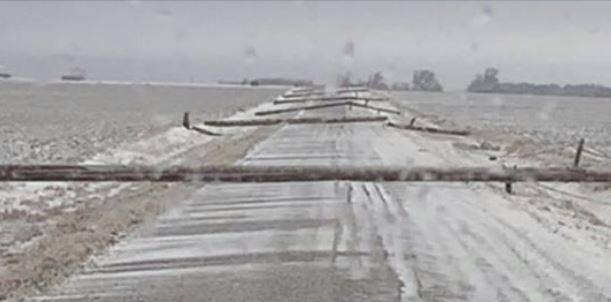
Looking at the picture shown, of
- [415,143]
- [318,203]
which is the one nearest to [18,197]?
[318,203]

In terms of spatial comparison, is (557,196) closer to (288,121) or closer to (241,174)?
(241,174)

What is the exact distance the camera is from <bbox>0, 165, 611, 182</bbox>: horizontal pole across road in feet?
34.4

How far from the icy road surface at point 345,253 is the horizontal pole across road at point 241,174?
29.5 inches

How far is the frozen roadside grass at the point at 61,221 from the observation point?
981 centimetres

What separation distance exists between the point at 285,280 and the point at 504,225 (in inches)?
208

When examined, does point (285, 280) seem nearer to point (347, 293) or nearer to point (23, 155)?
point (347, 293)

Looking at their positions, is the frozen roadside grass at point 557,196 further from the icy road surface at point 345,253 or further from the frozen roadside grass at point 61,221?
the frozen roadside grass at point 61,221

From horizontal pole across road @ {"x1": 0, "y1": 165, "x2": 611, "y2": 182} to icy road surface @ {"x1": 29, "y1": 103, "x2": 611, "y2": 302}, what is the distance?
2.46 ft

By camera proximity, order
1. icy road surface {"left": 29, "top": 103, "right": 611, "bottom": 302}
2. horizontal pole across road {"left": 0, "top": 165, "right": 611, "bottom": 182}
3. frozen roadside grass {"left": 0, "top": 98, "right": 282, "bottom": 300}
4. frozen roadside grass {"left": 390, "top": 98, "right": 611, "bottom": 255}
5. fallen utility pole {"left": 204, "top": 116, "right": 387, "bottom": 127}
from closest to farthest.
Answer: icy road surface {"left": 29, "top": 103, "right": 611, "bottom": 302} < frozen roadside grass {"left": 0, "top": 98, "right": 282, "bottom": 300} < horizontal pole across road {"left": 0, "top": 165, "right": 611, "bottom": 182} < frozen roadside grass {"left": 390, "top": 98, "right": 611, "bottom": 255} < fallen utility pole {"left": 204, "top": 116, "right": 387, "bottom": 127}

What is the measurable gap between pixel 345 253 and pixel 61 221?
495 cm

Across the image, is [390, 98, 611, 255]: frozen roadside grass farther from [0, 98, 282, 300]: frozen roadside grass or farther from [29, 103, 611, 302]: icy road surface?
[0, 98, 282, 300]: frozen roadside grass

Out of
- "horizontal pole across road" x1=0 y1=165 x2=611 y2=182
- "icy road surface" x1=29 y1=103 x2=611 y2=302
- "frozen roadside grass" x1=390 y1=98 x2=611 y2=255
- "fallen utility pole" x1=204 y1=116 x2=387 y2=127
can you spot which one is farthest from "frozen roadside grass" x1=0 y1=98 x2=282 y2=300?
"fallen utility pole" x1=204 y1=116 x2=387 y2=127

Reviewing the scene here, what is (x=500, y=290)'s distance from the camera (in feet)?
29.2

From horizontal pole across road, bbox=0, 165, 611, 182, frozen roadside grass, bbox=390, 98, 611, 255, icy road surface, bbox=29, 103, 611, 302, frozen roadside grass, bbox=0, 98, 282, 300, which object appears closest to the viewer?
icy road surface, bbox=29, 103, 611, 302
